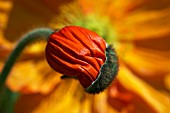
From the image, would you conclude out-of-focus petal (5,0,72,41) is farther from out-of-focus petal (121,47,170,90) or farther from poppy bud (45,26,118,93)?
poppy bud (45,26,118,93)

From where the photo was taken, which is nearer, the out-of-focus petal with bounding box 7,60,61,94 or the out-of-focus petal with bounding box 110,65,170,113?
the out-of-focus petal with bounding box 7,60,61,94

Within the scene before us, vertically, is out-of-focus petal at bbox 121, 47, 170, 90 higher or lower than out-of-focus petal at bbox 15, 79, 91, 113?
lower

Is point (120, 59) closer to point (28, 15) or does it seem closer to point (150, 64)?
point (150, 64)

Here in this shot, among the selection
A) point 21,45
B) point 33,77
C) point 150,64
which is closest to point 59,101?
point 33,77

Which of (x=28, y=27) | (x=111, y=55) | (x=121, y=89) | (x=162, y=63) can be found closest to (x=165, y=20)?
(x=162, y=63)

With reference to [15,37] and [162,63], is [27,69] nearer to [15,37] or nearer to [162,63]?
[15,37]

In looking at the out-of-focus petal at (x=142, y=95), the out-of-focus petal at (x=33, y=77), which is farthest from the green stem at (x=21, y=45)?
the out-of-focus petal at (x=142, y=95)

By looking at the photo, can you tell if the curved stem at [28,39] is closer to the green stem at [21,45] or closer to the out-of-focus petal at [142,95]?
the green stem at [21,45]

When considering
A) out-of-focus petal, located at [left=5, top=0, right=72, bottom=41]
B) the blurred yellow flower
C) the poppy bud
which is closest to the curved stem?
the poppy bud
